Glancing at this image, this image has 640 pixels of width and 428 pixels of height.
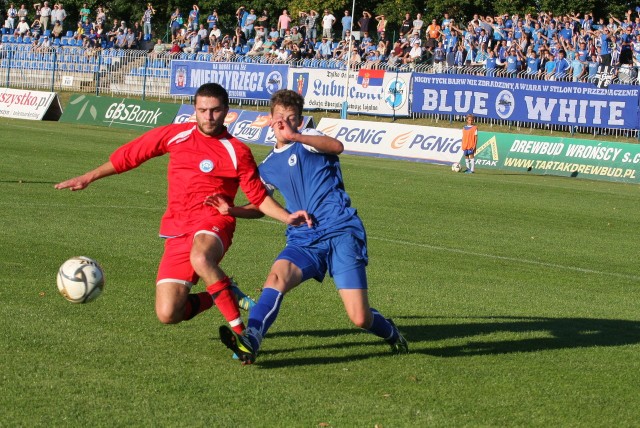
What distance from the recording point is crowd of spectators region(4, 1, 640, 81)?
33.7 meters

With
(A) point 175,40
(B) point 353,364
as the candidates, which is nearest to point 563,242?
(B) point 353,364

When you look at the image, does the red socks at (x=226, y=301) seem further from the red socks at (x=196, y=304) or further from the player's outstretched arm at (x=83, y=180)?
the player's outstretched arm at (x=83, y=180)

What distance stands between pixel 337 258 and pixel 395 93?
29.1 metres

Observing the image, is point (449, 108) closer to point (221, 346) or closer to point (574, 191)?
point (574, 191)

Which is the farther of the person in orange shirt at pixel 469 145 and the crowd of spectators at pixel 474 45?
the crowd of spectators at pixel 474 45

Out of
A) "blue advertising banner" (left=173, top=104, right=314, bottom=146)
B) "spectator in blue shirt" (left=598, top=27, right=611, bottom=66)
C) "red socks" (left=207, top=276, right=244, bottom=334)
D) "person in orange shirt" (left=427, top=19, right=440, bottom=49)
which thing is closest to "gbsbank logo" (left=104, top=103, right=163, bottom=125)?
"blue advertising banner" (left=173, top=104, right=314, bottom=146)

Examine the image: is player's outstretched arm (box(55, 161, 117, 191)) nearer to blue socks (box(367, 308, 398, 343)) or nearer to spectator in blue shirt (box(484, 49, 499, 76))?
blue socks (box(367, 308, 398, 343))

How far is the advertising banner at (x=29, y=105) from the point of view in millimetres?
40531

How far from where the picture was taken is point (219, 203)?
7.00 metres

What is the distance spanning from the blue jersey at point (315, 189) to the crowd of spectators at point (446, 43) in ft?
86.8

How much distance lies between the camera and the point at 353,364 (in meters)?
7.14

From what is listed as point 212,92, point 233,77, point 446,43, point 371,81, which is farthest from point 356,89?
point 212,92

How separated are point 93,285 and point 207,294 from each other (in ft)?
2.80

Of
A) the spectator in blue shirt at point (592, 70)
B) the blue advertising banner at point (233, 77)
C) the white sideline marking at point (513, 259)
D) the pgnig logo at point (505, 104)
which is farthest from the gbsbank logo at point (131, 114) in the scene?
the white sideline marking at point (513, 259)
